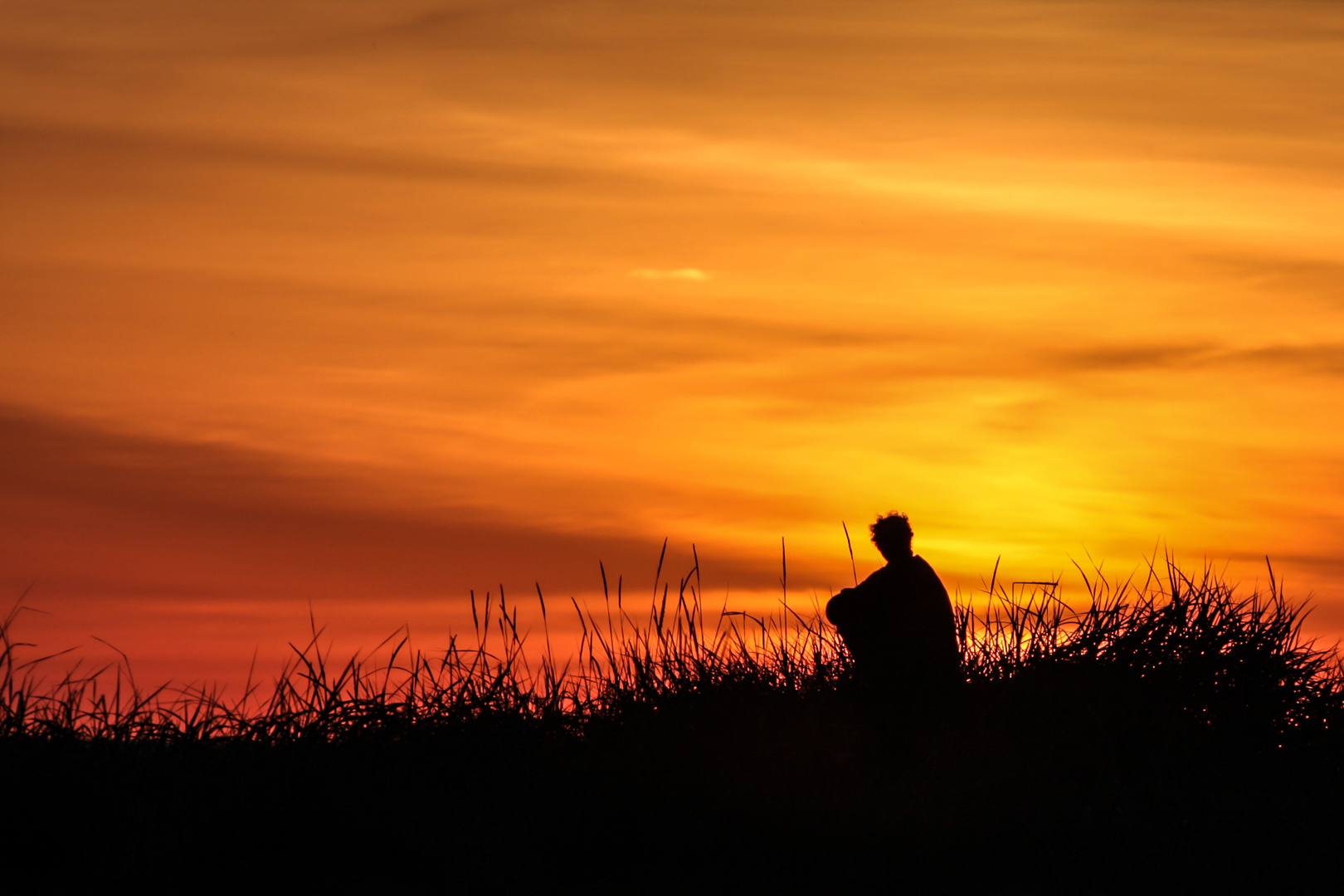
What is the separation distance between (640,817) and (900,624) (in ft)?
7.52

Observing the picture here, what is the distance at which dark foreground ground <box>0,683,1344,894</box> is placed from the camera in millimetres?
6148

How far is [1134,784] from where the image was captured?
7438mm

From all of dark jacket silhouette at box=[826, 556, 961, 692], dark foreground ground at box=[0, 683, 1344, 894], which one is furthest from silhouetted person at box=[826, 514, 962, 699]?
dark foreground ground at box=[0, 683, 1344, 894]

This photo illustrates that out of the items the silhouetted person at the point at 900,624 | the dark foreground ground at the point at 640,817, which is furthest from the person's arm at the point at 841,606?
the dark foreground ground at the point at 640,817

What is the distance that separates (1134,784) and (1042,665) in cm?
136

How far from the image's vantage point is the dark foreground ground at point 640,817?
6.15 metres

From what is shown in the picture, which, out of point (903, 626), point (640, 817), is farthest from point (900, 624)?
point (640, 817)

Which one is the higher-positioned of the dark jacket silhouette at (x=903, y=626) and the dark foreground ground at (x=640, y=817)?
the dark jacket silhouette at (x=903, y=626)

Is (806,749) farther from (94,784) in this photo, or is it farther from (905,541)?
(94,784)

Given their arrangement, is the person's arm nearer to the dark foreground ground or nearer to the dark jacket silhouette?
the dark jacket silhouette

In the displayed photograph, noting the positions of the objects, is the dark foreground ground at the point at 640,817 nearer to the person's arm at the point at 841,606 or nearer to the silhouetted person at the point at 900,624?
the silhouetted person at the point at 900,624

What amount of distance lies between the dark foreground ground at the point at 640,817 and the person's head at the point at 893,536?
119 centimetres

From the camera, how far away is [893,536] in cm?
838

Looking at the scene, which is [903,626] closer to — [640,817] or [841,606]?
[841,606]
